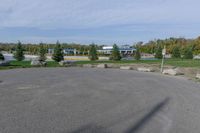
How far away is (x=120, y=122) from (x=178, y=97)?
196 inches

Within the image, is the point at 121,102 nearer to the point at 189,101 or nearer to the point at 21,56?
the point at 189,101

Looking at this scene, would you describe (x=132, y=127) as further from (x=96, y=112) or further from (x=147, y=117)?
(x=96, y=112)

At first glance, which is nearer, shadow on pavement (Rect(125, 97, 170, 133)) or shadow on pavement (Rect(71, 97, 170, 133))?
shadow on pavement (Rect(71, 97, 170, 133))

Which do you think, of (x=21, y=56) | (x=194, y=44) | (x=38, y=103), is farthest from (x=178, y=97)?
(x=194, y=44)

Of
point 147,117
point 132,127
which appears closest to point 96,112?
point 147,117

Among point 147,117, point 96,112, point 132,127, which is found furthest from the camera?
point 96,112

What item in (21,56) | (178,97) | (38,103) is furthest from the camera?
(21,56)

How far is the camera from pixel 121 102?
994 cm

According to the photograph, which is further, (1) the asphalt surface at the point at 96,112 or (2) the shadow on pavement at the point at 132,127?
(1) the asphalt surface at the point at 96,112

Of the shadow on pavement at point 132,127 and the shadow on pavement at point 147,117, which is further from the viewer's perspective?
the shadow on pavement at point 147,117

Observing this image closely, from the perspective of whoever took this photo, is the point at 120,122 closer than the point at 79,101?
Yes

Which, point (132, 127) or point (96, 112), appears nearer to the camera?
point (132, 127)

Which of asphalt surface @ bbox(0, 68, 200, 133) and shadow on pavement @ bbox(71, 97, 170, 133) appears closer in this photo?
shadow on pavement @ bbox(71, 97, 170, 133)

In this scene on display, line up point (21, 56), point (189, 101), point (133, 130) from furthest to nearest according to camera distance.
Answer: point (21, 56) → point (189, 101) → point (133, 130)
